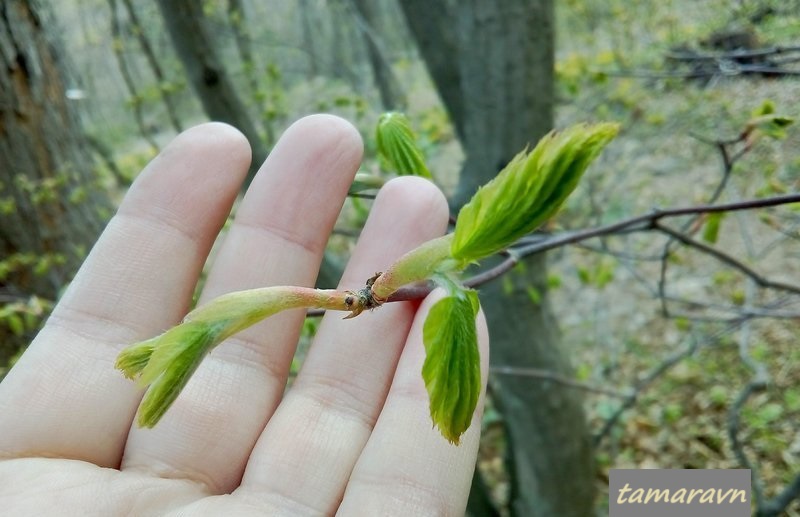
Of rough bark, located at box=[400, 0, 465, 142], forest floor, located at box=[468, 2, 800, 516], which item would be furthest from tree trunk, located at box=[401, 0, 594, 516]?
forest floor, located at box=[468, 2, 800, 516]

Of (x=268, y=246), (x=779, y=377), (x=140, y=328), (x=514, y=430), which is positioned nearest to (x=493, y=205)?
(x=268, y=246)

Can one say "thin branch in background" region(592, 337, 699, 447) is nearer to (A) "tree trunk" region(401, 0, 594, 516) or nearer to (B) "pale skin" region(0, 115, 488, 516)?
(A) "tree trunk" region(401, 0, 594, 516)

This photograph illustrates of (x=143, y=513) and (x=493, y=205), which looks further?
(x=143, y=513)

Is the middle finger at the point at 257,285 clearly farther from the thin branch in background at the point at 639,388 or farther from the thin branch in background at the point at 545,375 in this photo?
the thin branch in background at the point at 639,388

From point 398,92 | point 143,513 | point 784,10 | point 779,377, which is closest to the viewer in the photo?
point 143,513

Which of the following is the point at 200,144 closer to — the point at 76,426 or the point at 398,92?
the point at 76,426

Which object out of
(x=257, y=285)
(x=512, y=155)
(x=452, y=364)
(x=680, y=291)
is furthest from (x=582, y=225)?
(x=452, y=364)

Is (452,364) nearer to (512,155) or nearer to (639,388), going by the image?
(512,155)
